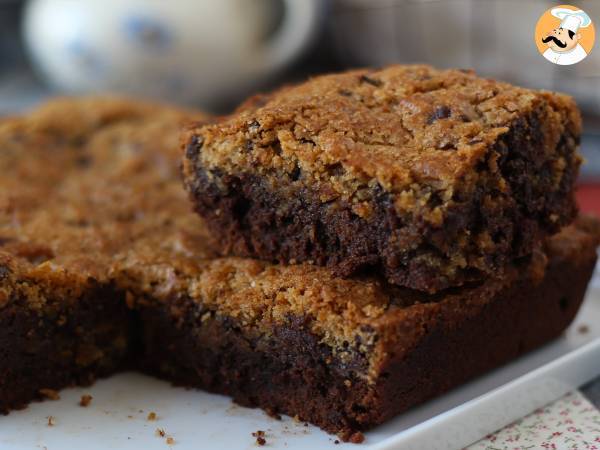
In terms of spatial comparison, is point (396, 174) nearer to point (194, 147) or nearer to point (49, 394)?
point (194, 147)

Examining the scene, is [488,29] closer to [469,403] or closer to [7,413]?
[469,403]

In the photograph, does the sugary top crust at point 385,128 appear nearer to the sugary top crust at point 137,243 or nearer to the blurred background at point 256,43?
the sugary top crust at point 137,243

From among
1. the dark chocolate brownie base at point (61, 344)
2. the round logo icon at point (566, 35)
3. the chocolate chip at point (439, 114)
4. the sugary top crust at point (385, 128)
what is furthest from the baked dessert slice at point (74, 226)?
the round logo icon at point (566, 35)

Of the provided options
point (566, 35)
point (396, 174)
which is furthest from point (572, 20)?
point (396, 174)

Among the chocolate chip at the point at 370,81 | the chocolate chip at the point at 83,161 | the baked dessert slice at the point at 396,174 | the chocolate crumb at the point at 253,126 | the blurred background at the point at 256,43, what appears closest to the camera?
the baked dessert slice at the point at 396,174

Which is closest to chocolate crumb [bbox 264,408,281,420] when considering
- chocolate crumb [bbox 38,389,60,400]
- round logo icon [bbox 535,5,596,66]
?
chocolate crumb [bbox 38,389,60,400]

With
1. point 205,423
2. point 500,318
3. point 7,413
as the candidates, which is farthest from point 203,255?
point 500,318

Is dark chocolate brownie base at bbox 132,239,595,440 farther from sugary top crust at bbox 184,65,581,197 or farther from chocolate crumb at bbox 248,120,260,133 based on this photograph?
chocolate crumb at bbox 248,120,260,133
